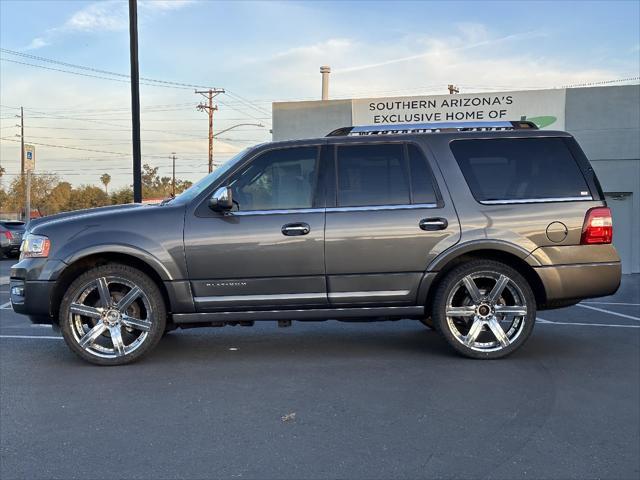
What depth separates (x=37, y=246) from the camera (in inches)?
194

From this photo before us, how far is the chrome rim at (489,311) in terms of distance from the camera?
509cm

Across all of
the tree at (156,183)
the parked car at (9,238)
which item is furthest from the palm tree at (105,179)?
the parked car at (9,238)

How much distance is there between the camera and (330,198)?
5.07 metres

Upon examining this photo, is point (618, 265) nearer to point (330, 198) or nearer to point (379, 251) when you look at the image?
point (379, 251)

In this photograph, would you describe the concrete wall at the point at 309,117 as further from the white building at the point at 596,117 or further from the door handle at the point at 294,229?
the door handle at the point at 294,229

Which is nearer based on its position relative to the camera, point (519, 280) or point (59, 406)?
point (59, 406)

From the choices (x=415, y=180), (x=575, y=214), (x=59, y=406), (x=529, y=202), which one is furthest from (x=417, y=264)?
(x=59, y=406)

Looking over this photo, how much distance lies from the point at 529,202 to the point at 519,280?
0.70m

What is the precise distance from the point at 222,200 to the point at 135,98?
20.9ft

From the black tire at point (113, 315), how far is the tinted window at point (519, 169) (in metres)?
2.98

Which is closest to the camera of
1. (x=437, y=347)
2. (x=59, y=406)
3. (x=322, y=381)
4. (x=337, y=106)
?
(x=59, y=406)

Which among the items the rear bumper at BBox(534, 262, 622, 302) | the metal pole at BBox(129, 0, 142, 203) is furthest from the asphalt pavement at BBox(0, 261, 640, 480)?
the metal pole at BBox(129, 0, 142, 203)

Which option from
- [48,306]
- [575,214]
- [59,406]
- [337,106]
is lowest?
[59,406]

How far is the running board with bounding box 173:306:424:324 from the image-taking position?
501 centimetres
